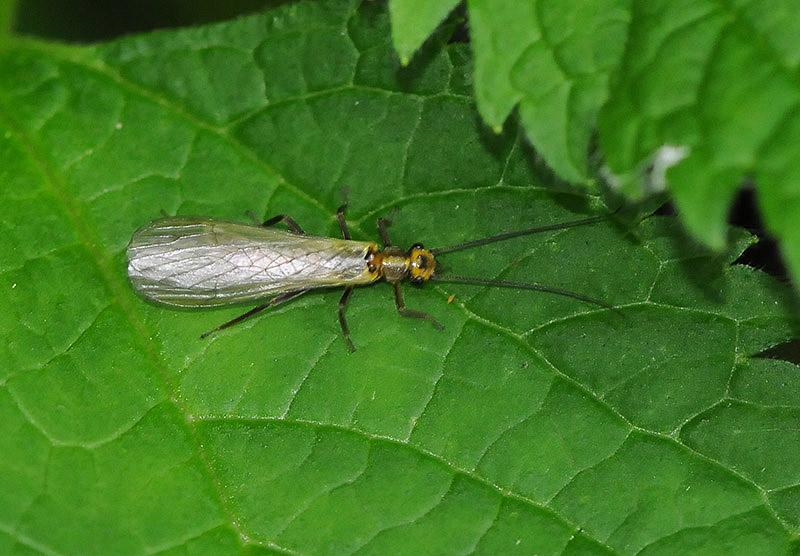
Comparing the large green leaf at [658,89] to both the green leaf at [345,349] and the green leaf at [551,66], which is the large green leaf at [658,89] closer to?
the green leaf at [551,66]

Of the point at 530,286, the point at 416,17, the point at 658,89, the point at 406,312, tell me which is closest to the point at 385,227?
the point at 406,312

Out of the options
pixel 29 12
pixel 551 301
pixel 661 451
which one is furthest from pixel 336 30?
pixel 661 451

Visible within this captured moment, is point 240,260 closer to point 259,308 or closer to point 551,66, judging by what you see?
point 259,308

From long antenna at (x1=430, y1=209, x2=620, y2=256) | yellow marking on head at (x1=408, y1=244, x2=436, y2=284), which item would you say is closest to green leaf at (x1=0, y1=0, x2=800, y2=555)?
long antenna at (x1=430, y1=209, x2=620, y2=256)

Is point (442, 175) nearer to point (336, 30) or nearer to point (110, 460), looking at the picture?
point (336, 30)

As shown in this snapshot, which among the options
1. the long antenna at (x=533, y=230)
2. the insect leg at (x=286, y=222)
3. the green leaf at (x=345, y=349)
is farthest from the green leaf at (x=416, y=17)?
the insect leg at (x=286, y=222)

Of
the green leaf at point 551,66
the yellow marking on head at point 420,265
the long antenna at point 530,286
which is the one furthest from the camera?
the yellow marking on head at point 420,265

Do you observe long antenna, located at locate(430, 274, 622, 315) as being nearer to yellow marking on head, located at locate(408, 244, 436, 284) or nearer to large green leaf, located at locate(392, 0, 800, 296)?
yellow marking on head, located at locate(408, 244, 436, 284)
